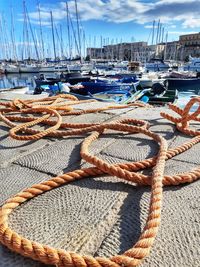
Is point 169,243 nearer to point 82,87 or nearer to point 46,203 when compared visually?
point 46,203

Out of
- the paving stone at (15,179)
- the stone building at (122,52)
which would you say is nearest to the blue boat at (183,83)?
the paving stone at (15,179)

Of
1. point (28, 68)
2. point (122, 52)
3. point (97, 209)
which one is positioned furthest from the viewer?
point (122, 52)

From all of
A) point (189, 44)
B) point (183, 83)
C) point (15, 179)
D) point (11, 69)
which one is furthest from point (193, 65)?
point (189, 44)

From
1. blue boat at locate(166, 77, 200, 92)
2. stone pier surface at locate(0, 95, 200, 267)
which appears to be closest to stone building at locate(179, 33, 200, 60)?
blue boat at locate(166, 77, 200, 92)

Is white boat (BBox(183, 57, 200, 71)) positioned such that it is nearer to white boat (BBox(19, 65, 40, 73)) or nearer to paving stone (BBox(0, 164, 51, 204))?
white boat (BBox(19, 65, 40, 73))

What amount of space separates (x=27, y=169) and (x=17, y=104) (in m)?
1.77

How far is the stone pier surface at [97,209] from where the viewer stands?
117 centimetres

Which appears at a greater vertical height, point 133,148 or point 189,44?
point 189,44

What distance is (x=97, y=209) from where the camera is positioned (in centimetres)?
143

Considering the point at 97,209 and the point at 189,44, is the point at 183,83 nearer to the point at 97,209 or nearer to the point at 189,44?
the point at 97,209

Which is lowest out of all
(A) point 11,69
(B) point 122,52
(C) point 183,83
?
(A) point 11,69

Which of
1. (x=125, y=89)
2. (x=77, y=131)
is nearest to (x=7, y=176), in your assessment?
(x=77, y=131)

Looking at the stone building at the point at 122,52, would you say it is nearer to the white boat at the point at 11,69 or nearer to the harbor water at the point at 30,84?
the white boat at the point at 11,69

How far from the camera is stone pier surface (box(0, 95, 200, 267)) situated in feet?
3.82
